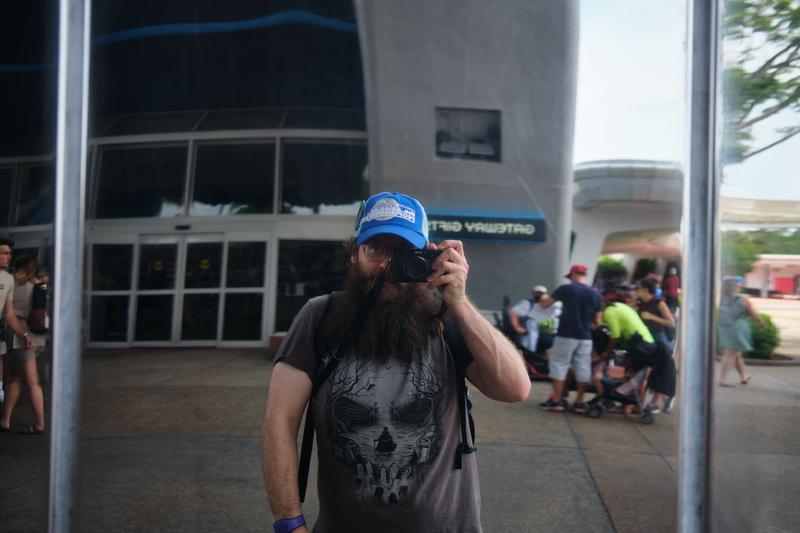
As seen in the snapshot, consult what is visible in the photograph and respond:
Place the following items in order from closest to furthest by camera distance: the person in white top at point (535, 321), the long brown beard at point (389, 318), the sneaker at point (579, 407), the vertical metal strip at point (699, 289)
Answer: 1. the vertical metal strip at point (699, 289)
2. the long brown beard at point (389, 318)
3. the person in white top at point (535, 321)
4. the sneaker at point (579, 407)

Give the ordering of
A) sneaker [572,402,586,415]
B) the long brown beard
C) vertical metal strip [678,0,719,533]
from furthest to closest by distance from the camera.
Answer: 1. sneaker [572,402,586,415]
2. the long brown beard
3. vertical metal strip [678,0,719,533]

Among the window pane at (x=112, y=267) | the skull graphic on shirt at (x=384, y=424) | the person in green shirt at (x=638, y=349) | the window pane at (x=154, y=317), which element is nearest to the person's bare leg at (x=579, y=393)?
the person in green shirt at (x=638, y=349)

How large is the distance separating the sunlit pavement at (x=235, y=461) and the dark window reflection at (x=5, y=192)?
1.46 ft

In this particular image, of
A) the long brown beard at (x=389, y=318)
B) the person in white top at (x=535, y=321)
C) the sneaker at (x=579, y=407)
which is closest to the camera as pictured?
the long brown beard at (x=389, y=318)

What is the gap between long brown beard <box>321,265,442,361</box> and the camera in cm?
141

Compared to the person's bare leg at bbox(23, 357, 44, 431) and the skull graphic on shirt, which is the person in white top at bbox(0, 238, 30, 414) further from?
the skull graphic on shirt

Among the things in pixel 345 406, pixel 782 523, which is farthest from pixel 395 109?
pixel 782 523

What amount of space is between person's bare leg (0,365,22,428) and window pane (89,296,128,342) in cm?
20

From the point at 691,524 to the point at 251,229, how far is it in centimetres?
131

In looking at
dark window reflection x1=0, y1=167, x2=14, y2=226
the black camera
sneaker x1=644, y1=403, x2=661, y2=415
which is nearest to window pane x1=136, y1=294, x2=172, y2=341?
dark window reflection x1=0, y1=167, x2=14, y2=226

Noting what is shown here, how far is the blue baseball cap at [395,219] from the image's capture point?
1.42 metres

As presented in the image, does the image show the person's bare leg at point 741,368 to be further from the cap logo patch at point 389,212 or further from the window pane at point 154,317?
the window pane at point 154,317

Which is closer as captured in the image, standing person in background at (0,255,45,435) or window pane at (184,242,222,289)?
standing person in background at (0,255,45,435)

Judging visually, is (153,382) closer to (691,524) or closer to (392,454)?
(392,454)
